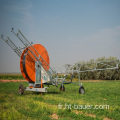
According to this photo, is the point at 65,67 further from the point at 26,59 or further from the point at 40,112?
the point at 40,112

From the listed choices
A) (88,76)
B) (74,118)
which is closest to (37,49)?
(74,118)

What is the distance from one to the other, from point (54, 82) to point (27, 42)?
3.69 m

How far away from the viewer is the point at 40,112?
6.85 m

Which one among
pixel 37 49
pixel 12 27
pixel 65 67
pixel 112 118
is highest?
pixel 12 27

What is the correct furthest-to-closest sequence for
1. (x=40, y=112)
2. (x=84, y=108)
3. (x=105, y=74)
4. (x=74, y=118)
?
(x=105, y=74)
(x=84, y=108)
(x=40, y=112)
(x=74, y=118)

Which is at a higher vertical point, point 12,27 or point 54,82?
point 12,27

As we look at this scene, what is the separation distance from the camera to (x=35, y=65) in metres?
12.1

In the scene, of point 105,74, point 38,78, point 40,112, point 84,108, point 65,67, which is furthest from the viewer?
point 105,74

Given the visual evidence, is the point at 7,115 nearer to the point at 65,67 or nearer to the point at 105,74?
the point at 65,67

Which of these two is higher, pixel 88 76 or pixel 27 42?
pixel 27 42

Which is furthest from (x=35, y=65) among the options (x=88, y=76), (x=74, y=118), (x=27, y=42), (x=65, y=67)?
(x=88, y=76)

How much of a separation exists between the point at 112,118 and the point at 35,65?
7.33m

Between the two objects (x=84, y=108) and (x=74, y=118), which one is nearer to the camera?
(x=74, y=118)

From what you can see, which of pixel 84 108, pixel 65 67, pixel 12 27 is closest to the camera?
pixel 84 108
